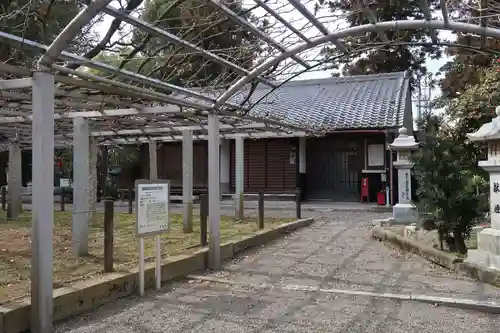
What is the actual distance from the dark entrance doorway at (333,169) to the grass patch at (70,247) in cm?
751

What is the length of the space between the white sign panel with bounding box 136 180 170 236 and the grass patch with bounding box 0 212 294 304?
2.64 ft

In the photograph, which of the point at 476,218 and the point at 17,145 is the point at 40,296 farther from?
the point at 17,145

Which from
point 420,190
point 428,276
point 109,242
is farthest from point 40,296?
point 420,190

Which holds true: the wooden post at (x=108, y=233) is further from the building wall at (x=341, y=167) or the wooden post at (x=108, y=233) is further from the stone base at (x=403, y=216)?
the building wall at (x=341, y=167)

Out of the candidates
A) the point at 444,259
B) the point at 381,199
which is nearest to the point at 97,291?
the point at 444,259

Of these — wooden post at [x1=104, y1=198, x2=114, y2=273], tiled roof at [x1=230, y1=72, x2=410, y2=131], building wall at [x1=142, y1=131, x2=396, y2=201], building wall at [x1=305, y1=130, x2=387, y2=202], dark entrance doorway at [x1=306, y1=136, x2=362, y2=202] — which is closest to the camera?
wooden post at [x1=104, y1=198, x2=114, y2=273]

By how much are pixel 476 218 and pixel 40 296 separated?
21.5 ft

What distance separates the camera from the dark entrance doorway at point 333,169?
20.2 m

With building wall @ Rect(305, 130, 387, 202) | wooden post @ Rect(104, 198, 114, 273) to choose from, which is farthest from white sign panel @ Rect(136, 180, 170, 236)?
building wall @ Rect(305, 130, 387, 202)

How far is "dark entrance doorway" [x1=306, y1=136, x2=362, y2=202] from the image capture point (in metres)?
20.2

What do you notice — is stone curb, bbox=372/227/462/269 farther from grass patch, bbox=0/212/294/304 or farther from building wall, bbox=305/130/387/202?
building wall, bbox=305/130/387/202

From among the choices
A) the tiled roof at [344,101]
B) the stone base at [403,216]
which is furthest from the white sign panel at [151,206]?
the tiled roof at [344,101]

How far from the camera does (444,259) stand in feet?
25.8

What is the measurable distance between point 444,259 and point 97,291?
555 cm
